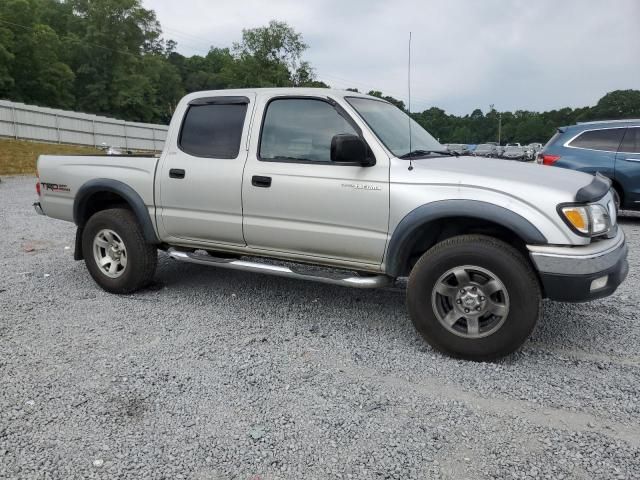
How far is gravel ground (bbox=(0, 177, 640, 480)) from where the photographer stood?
96.3 inches

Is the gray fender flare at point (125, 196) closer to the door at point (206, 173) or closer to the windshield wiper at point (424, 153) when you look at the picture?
the door at point (206, 173)

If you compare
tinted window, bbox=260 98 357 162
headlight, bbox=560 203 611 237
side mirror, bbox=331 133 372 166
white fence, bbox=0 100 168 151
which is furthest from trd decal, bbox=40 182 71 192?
white fence, bbox=0 100 168 151

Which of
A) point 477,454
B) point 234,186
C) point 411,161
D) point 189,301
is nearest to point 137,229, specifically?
point 189,301

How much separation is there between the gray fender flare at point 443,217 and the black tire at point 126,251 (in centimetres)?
245

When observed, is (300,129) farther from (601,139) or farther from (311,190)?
(601,139)

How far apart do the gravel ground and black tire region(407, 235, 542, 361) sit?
15 cm

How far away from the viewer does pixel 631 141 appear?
8.50m

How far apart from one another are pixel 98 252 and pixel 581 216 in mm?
4318

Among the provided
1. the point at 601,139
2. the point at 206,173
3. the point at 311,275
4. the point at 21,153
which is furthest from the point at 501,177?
the point at 21,153

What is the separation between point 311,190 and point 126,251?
2085 mm

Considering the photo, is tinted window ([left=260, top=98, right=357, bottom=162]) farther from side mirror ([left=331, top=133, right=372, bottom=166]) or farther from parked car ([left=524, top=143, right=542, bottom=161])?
parked car ([left=524, top=143, right=542, bottom=161])

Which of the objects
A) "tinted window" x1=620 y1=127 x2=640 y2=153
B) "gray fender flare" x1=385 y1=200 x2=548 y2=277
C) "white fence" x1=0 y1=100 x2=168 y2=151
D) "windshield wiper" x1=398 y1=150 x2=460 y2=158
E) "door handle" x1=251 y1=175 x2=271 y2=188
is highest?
"white fence" x1=0 y1=100 x2=168 y2=151

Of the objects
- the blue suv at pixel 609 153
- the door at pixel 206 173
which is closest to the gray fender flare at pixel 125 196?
the door at pixel 206 173

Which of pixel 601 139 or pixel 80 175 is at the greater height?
pixel 601 139
